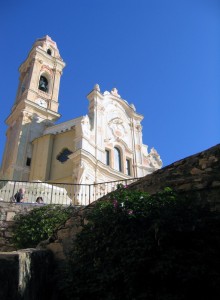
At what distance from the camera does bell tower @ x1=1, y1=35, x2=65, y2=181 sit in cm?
2714

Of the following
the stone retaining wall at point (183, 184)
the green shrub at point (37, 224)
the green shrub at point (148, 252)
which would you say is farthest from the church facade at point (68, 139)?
the green shrub at point (148, 252)

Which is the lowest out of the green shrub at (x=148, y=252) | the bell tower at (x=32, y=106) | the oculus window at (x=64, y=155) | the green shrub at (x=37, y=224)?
the green shrub at (x=148, y=252)

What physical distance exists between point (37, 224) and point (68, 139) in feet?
51.6

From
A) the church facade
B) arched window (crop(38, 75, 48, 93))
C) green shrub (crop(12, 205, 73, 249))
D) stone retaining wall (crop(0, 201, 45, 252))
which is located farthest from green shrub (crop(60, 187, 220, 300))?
arched window (crop(38, 75, 48, 93))

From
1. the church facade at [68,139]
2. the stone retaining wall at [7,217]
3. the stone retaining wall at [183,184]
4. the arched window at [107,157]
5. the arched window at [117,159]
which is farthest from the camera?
the arched window at [117,159]

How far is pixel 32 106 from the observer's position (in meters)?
30.5

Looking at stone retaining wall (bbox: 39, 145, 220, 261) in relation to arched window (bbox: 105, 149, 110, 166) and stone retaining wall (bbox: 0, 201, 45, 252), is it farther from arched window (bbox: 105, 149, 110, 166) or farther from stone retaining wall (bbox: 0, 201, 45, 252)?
arched window (bbox: 105, 149, 110, 166)

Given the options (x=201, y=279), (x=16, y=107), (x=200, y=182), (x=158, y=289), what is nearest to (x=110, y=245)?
(x=158, y=289)

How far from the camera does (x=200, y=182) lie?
684cm

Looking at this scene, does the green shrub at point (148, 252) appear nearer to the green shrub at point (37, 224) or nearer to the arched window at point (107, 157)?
the green shrub at point (37, 224)

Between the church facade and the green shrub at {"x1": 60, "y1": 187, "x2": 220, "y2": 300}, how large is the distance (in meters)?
15.0

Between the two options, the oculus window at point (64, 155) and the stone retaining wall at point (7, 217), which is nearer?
the stone retaining wall at point (7, 217)

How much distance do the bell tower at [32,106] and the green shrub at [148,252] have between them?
20520 mm

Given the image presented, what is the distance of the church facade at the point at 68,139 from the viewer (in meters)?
24.3
